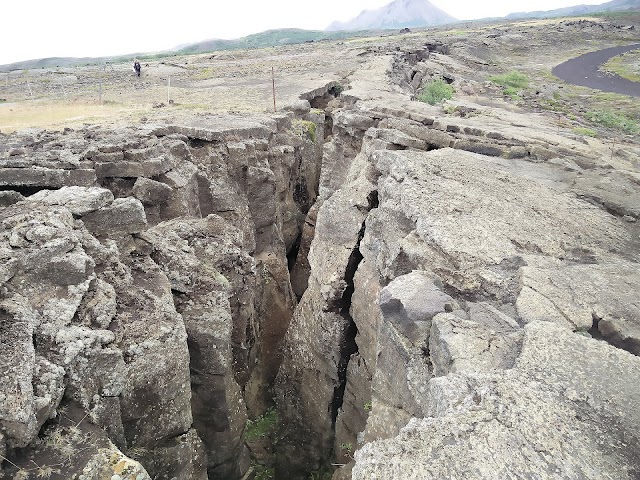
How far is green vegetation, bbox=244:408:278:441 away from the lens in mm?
11052

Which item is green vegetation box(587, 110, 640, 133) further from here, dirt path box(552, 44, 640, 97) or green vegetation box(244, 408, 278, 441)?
green vegetation box(244, 408, 278, 441)

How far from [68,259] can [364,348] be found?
17.5ft

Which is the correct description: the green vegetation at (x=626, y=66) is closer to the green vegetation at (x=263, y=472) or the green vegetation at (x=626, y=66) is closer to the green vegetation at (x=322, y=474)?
the green vegetation at (x=322, y=474)

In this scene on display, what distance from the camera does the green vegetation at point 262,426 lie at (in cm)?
1105

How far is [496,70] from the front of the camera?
138 feet

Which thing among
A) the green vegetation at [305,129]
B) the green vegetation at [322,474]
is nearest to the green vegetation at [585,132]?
the green vegetation at [305,129]

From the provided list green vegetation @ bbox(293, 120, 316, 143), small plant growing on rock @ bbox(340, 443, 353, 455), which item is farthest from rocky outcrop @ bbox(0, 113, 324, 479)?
green vegetation @ bbox(293, 120, 316, 143)

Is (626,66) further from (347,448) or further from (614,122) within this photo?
(347,448)

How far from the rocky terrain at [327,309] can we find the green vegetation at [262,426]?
43mm

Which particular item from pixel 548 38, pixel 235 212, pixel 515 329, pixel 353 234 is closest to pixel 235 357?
pixel 353 234

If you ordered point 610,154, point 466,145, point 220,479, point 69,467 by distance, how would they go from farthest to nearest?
point 610,154, point 466,145, point 220,479, point 69,467

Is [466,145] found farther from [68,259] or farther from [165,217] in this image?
[68,259]

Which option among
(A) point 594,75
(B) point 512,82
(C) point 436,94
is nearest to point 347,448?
(C) point 436,94

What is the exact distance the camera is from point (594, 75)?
40.7 metres
